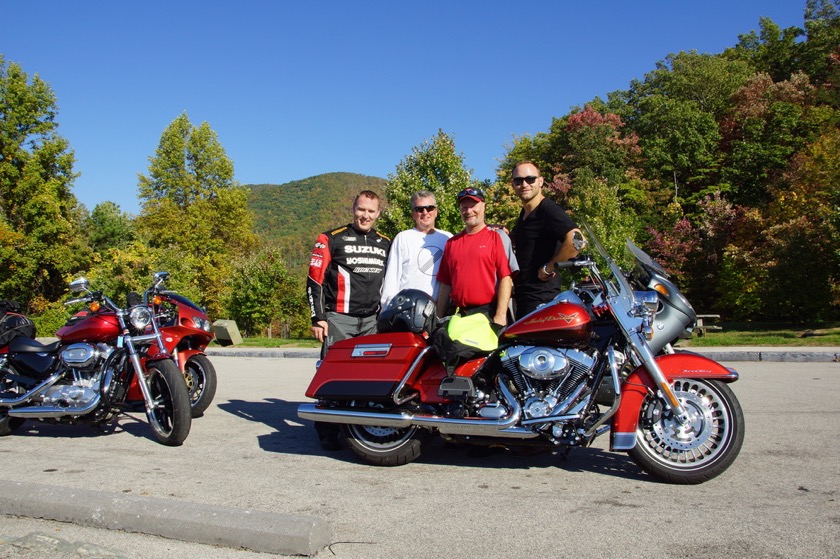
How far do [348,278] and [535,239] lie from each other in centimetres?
181

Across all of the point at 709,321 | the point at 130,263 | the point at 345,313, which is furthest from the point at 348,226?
the point at 709,321

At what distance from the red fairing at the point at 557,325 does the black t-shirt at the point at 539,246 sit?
2.31ft

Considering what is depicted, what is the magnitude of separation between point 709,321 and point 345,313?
91.1ft

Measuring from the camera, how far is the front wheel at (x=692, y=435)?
4094 mm

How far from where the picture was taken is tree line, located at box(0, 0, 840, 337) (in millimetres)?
26953

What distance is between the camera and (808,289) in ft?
73.2

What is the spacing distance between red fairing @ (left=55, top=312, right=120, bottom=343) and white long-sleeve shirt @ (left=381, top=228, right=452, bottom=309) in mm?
2502

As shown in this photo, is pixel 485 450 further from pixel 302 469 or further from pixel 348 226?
pixel 348 226

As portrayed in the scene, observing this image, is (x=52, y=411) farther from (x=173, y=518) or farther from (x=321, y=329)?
(x=173, y=518)

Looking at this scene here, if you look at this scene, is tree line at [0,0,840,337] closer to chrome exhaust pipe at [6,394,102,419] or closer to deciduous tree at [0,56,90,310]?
deciduous tree at [0,56,90,310]

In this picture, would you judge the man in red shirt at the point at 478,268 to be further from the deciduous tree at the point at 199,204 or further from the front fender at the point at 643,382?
the deciduous tree at the point at 199,204

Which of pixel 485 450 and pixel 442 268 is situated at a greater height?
pixel 442 268

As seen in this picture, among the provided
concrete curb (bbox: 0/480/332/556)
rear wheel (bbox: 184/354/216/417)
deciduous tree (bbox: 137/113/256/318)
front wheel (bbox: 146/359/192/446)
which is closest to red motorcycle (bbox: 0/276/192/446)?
front wheel (bbox: 146/359/192/446)

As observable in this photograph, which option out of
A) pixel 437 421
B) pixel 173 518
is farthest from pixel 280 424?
pixel 173 518
